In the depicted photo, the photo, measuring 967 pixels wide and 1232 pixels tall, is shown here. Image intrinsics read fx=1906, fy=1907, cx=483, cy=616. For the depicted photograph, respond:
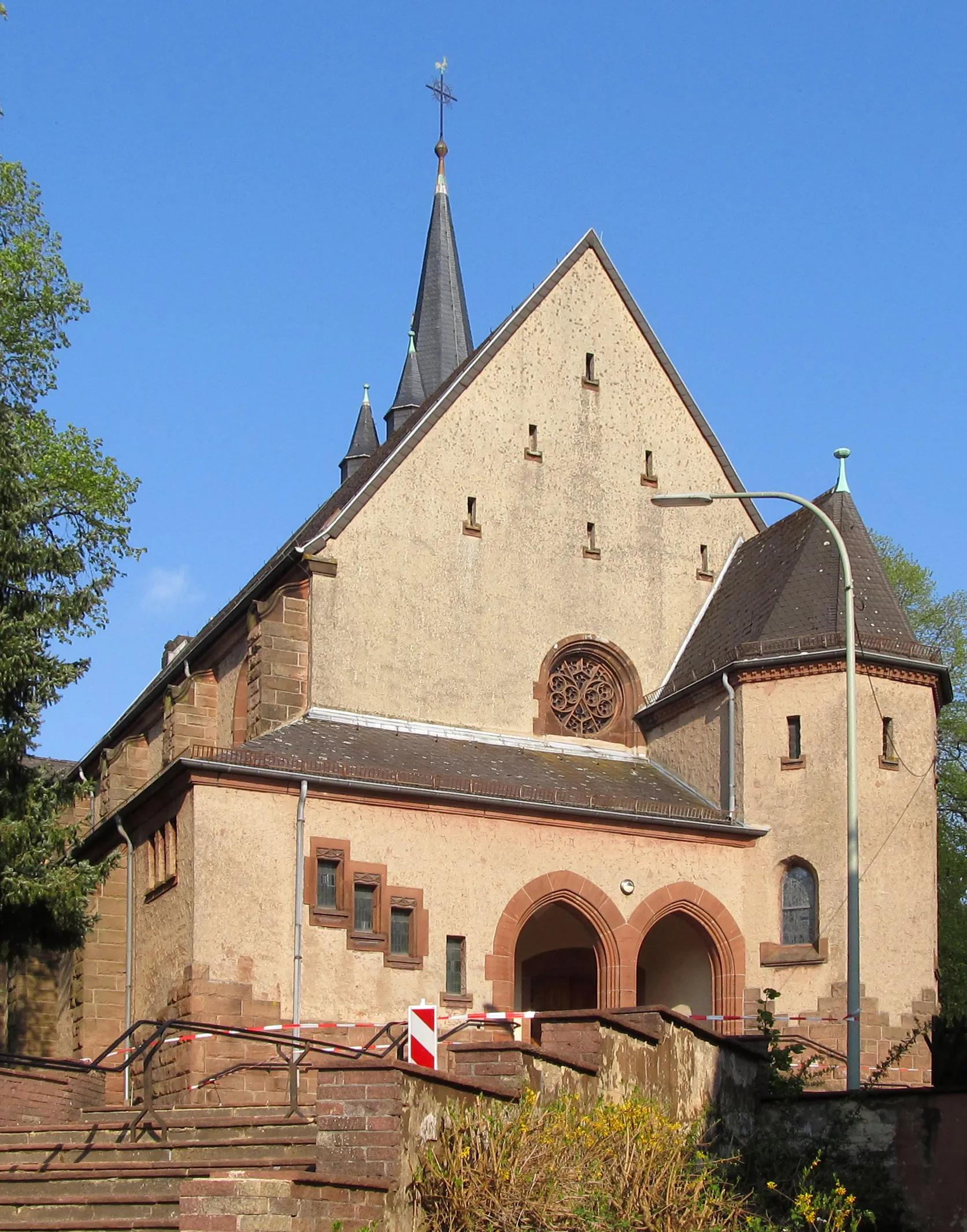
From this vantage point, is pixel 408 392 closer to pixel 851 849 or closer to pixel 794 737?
pixel 794 737

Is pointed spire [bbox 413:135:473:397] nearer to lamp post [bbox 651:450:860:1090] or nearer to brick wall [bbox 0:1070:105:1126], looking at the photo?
lamp post [bbox 651:450:860:1090]

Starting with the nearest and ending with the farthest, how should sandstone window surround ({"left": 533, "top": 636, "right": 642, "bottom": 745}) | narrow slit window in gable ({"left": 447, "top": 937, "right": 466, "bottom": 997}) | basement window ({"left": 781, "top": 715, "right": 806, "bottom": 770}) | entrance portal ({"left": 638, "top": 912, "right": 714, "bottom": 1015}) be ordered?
narrow slit window in gable ({"left": 447, "top": 937, "right": 466, "bottom": 997}), basement window ({"left": 781, "top": 715, "right": 806, "bottom": 770}), entrance portal ({"left": 638, "top": 912, "right": 714, "bottom": 1015}), sandstone window surround ({"left": 533, "top": 636, "right": 642, "bottom": 745})

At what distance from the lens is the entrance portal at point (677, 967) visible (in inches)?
1111

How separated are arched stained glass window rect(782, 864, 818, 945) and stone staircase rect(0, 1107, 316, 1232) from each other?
12675mm

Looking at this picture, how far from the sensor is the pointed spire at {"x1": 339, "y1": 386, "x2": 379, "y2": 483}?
56281 millimetres

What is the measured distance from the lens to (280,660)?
28.5 metres

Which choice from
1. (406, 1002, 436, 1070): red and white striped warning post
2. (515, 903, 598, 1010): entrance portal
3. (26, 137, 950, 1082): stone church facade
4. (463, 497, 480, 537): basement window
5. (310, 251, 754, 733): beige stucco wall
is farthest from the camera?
(463, 497, 480, 537): basement window

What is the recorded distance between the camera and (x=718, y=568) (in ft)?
108

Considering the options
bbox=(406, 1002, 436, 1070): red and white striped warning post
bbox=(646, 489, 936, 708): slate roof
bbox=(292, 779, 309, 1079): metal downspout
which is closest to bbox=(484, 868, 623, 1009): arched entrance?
bbox=(292, 779, 309, 1079): metal downspout

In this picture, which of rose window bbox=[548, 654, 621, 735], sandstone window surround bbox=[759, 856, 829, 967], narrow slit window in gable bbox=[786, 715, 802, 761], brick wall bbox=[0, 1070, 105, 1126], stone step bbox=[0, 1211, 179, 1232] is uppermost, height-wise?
rose window bbox=[548, 654, 621, 735]

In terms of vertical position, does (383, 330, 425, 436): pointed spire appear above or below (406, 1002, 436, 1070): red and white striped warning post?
above

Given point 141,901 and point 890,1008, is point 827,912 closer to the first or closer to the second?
point 890,1008

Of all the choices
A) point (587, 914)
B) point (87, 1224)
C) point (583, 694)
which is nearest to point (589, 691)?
point (583, 694)

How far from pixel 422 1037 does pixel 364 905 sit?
31.7 feet
